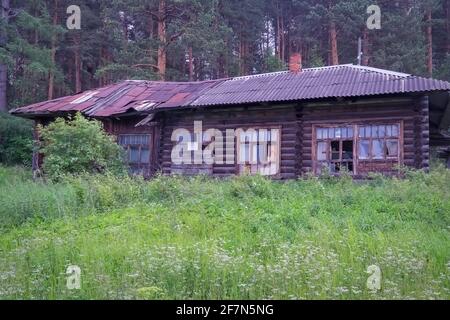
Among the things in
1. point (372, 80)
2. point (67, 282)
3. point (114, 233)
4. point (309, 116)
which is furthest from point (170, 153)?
point (67, 282)

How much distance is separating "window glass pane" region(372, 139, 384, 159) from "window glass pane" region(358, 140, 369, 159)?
0.18 meters

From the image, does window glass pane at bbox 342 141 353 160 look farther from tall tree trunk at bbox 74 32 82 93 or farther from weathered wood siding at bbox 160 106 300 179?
tall tree trunk at bbox 74 32 82 93

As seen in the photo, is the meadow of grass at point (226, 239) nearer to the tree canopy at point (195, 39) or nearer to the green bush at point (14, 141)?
the green bush at point (14, 141)

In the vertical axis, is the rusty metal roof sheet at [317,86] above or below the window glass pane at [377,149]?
above

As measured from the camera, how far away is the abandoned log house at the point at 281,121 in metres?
13.7

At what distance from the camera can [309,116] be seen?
15.0m

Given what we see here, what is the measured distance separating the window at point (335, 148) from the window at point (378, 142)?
0.33 meters

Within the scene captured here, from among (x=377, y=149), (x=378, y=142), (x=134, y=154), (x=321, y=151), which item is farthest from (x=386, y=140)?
(x=134, y=154)

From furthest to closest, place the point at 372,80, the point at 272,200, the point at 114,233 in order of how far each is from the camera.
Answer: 1. the point at 372,80
2. the point at 272,200
3. the point at 114,233

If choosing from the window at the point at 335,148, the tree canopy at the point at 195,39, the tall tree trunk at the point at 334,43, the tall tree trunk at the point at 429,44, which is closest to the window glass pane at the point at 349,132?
the window at the point at 335,148

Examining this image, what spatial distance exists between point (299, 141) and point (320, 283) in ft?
34.3

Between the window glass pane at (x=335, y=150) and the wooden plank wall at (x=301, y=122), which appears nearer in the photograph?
the wooden plank wall at (x=301, y=122)

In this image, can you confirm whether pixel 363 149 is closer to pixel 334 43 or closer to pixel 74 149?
pixel 74 149
